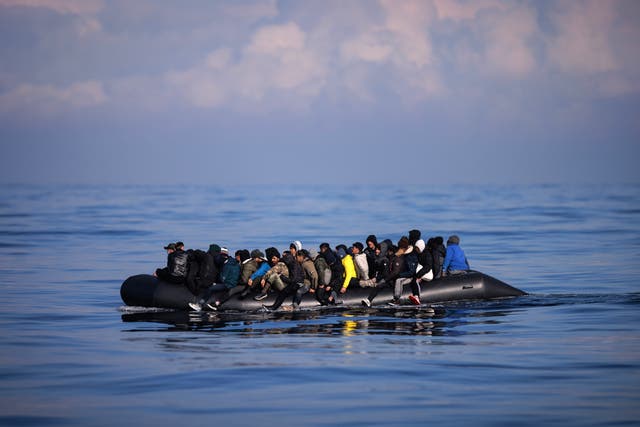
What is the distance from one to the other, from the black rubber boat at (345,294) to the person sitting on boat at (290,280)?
0.23 meters

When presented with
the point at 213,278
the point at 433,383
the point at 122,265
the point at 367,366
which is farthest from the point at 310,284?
the point at 122,265

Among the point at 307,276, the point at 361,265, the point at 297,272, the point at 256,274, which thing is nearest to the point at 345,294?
the point at 361,265

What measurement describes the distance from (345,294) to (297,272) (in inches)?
76.8

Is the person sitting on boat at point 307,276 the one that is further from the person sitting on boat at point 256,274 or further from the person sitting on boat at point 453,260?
the person sitting on boat at point 453,260

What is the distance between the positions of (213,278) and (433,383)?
1110cm

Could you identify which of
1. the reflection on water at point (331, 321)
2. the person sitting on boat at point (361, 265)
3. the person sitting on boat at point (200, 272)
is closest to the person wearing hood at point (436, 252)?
the reflection on water at point (331, 321)

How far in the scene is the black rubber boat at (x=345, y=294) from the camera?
92.6 feet

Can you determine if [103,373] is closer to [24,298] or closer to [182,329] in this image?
[182,329]

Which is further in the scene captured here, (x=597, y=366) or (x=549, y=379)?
(x=597, y=366)

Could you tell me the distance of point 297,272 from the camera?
27.4m

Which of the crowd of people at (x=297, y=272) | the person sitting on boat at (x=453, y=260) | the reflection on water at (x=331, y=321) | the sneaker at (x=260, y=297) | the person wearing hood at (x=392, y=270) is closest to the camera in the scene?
the reflection on water at (x=331, y=321)

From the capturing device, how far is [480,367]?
19578 millimetres

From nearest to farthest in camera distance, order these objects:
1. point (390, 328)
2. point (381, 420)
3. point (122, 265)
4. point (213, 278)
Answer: point (381, 420) < point (390, 328) < point (213, 278) < point (122, 265)

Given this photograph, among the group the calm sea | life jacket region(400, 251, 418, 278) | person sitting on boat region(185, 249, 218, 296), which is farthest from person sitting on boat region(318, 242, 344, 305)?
person sitting on boat region(185, 249, 218, 296)
